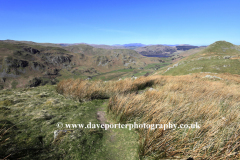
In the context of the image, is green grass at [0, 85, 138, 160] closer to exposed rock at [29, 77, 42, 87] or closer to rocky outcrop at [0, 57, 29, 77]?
exposed rock at [29, 77, 42, 87]

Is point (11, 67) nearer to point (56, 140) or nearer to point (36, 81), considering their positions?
point (36, 81)

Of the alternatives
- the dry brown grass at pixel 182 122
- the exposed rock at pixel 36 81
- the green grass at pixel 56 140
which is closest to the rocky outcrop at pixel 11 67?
the exposed rock at pixel 36 81

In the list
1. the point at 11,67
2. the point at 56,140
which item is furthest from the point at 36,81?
the point at 56,140

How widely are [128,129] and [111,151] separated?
1.38 metres

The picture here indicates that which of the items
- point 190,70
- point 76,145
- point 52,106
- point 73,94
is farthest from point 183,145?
point 190,70

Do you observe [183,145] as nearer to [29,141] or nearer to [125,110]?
[125,110]

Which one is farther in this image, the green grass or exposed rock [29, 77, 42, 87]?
exposed rock [29, 77, 42, 87]

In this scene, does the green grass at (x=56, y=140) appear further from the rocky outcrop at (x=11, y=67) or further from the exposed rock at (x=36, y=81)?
the rocky outcrop at (x=11, y=67)

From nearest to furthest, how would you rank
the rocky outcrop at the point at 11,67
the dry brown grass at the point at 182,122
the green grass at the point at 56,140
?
the dry brown grass at the point at 182,122, the green grass at the point at 56,140, the rocky outcrop at the point at 11,67

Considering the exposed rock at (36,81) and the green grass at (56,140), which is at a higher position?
the green grass at (56,140)

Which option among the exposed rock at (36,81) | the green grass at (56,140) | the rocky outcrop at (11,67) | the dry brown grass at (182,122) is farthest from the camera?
the rocky outcrop at (11,67)

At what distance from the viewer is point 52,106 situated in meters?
6.72

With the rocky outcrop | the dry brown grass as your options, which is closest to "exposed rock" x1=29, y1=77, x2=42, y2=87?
the rocky outcrop

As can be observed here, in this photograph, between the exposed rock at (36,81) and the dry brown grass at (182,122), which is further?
the exposed rock at (36,81)
